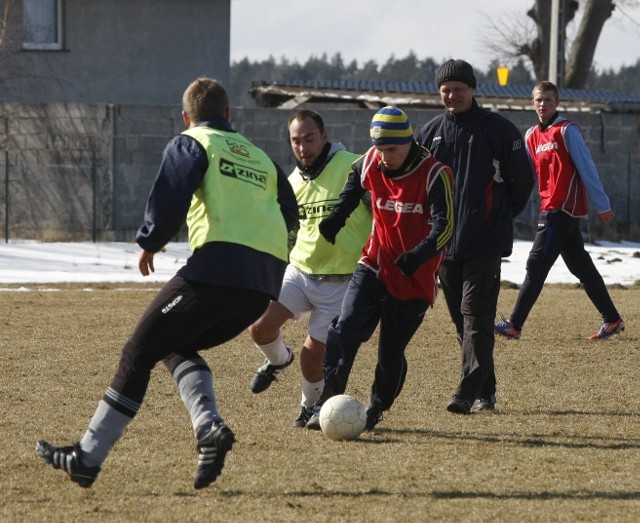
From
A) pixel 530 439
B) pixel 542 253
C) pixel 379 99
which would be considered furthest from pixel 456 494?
pixel 379 99

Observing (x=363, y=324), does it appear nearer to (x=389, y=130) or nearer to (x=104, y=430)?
(x=389, y=130)

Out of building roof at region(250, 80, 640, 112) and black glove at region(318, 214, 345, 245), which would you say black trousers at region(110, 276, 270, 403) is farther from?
building roof at region(250, 80, 640, 112)

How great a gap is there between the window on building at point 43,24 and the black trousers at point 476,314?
70.5ft

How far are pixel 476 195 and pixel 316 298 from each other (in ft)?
3.65

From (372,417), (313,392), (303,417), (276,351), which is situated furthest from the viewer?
(276,351)

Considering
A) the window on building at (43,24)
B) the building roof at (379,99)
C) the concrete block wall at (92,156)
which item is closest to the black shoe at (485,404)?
the concrete block wall at (92,156)

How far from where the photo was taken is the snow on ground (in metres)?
16.9

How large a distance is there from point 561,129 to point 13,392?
15.9 ft

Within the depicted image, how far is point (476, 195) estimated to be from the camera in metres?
7.33

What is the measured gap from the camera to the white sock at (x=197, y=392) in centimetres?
546

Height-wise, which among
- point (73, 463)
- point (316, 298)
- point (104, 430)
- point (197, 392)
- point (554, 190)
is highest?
point (554, 190)

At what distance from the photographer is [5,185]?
21.1 metres

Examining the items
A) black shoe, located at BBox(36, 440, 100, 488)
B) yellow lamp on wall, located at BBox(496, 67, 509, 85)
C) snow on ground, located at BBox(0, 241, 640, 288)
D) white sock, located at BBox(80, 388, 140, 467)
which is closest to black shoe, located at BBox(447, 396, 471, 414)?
white sock, located at BBox(80, 388, 140, 467)

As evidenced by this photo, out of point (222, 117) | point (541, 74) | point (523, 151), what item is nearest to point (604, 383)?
point (523, 151)
